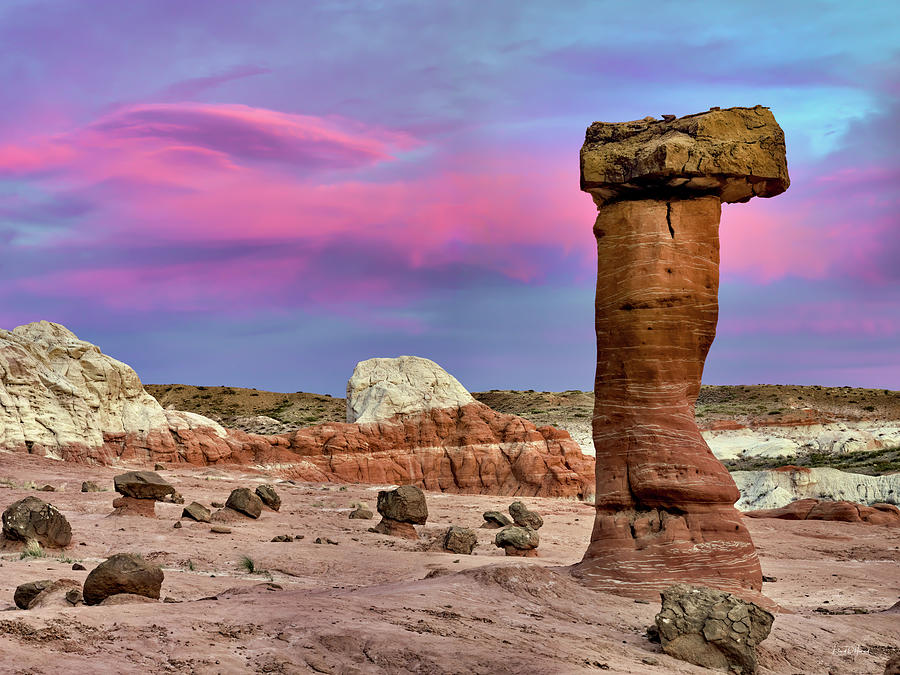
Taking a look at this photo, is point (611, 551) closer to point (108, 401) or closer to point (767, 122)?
point (767, 122)

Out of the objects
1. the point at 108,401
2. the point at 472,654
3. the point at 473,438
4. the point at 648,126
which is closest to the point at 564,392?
the point at 473,438

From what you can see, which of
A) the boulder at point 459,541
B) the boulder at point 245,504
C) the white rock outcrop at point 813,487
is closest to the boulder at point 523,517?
the boulder at point 459,541

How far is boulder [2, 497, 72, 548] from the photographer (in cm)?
1636

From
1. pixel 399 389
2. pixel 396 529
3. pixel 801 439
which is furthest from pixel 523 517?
pixel 801 439

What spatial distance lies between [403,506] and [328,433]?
18.0 metres

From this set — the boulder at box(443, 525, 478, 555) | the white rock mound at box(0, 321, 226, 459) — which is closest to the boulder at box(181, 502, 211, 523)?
the boulder at box(443, 525, 478, 555)

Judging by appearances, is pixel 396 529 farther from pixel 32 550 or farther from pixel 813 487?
pixel 813 487

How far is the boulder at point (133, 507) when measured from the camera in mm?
21594

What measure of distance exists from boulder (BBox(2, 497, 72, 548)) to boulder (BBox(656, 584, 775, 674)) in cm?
1158

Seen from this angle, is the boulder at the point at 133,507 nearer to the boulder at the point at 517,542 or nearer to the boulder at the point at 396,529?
the boulder at the point at 396,529

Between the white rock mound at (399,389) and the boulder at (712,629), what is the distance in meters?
31.7

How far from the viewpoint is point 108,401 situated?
121ft

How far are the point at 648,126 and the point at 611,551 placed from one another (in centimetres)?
777

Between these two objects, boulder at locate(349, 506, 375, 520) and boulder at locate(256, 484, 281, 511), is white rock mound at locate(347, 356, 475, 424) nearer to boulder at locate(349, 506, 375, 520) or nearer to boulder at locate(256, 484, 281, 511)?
boulder at locate(349, 506, 375, 520)
